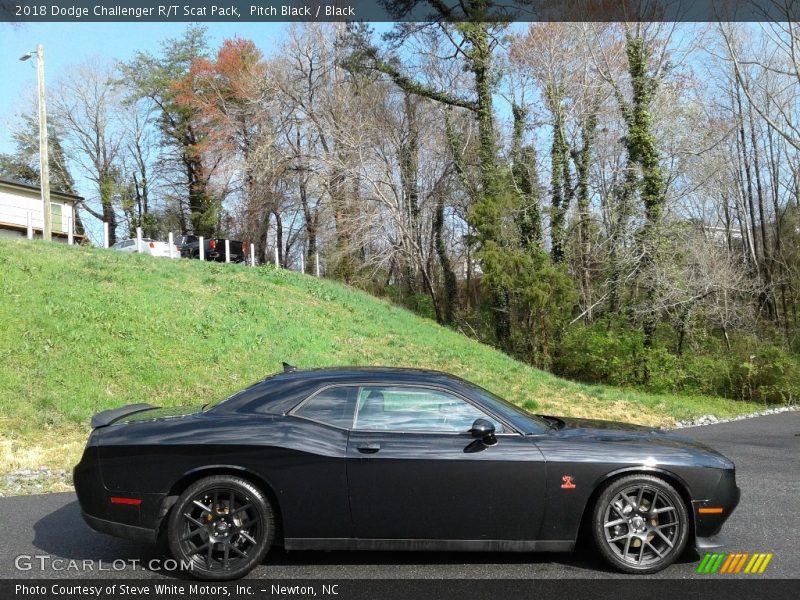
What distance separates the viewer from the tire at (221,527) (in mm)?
4469

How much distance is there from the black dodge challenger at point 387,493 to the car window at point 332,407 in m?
0.09

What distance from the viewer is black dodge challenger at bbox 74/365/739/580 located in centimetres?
452

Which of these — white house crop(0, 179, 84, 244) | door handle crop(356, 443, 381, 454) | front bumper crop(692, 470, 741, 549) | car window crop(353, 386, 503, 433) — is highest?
white house crop(0, 179, 84, 244)

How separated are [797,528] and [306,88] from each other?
111ft

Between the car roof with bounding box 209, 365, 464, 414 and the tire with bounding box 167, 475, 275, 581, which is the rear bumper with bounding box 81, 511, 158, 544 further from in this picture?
the car roof with bounding box 209, 365, 464, 414

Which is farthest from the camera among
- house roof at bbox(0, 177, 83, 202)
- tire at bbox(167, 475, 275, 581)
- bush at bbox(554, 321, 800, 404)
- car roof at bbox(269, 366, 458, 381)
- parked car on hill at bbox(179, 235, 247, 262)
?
house roof at bbox(0, 177, 83, 202)

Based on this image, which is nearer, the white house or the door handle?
the door handle

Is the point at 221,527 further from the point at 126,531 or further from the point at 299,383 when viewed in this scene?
the point at 299,383

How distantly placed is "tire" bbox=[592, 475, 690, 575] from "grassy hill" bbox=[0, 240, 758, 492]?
4376 mm

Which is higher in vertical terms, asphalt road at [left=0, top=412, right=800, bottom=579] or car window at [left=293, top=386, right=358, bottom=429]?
car window at [left=293, top=386, right=358, bottom=429]

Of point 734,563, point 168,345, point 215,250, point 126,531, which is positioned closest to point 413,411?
point 126,531

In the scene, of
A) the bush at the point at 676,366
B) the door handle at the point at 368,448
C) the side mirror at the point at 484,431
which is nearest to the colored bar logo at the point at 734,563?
the side mirror at the point at 484,431

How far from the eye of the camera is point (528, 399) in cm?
1543

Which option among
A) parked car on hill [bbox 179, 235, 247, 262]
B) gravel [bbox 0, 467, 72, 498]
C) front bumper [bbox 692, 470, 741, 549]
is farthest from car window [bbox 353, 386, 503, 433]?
parked car on hill [bbox 179, 235, 247, 262]
